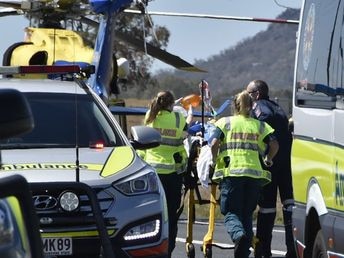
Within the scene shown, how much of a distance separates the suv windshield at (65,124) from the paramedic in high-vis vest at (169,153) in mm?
2263

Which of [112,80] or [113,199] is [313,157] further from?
[112,80]

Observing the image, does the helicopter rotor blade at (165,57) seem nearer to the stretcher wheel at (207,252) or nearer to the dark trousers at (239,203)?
the stretcher wheel at (207,252)

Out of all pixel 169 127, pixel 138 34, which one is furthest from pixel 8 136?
pixel 138 34

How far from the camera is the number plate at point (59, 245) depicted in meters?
7.73

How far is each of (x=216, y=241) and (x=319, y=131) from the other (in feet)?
20.7

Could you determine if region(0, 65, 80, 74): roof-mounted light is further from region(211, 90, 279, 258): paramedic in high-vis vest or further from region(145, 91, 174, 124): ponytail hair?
region(145, 91, 174, 124): ponytail hair

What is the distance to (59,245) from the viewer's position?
7754 mm

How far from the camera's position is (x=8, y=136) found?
3.23m

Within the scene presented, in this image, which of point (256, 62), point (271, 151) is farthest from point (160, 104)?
point (256, 62)

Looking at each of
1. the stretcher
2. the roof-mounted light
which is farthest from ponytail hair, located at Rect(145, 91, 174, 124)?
the roof-mounted light

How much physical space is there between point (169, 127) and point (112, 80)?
5160mm

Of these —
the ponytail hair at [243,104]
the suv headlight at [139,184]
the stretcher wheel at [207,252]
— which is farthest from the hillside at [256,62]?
the suv headlight at [139,184]

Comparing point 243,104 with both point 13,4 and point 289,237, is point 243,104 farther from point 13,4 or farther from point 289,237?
point 13,4

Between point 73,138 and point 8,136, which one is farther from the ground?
point 8,136
